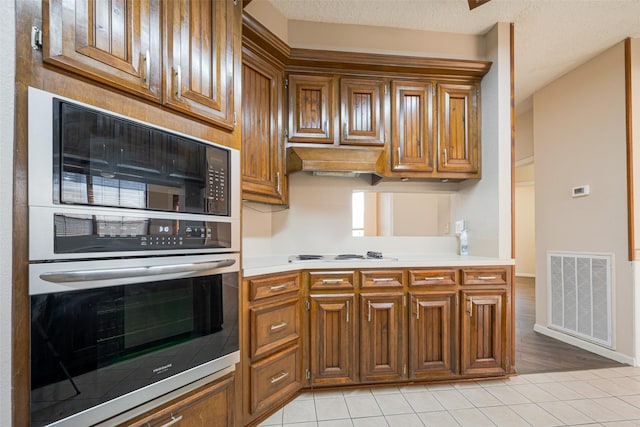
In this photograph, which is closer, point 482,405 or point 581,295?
point 482,405

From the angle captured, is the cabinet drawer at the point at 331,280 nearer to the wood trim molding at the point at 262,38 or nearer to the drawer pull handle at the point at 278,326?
the drawer pull handle at the point at 278,326

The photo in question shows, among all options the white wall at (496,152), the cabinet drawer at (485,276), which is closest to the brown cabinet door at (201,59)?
the cabinet drawer at (485,276)

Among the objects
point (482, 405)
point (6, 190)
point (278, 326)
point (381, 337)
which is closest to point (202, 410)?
point (278, 326)

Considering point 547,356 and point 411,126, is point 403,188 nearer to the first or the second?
point 411,126

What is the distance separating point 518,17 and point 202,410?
11.3 ft

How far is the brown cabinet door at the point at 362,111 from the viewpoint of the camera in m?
2.62

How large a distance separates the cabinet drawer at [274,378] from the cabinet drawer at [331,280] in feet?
1.45

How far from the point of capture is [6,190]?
3.01ft

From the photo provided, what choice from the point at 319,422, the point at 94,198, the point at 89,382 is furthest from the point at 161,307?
the point at 319,422

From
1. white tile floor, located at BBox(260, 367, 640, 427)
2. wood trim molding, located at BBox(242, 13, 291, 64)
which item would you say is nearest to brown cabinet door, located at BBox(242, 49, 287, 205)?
wood trim molding, located at BBox(242, 13, 291, 64)

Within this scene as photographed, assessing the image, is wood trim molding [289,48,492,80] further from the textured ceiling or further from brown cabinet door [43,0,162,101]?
brown cabinet door [43,0,162,101]

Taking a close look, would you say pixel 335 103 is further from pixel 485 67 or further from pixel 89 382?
pixel 89 382

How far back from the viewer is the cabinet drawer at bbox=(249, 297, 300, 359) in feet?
6.19

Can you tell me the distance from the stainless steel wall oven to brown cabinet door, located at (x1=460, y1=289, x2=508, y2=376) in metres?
1.78
